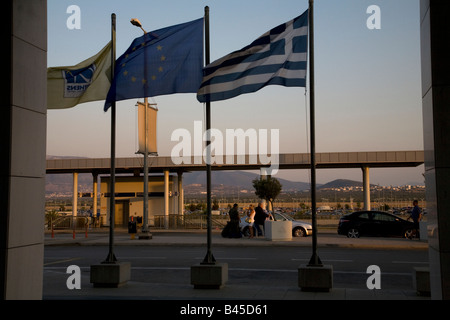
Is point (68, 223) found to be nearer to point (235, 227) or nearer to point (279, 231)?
point (235, 227)

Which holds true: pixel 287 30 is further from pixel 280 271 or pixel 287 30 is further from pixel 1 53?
pixel 280 271

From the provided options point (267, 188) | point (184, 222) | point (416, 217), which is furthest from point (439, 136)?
point (267, 188)

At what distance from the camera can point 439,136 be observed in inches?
287

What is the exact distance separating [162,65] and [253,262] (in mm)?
7987

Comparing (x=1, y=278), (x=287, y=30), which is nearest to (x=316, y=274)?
(x=287, y=30)

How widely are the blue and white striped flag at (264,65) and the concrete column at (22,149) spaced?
438 cm

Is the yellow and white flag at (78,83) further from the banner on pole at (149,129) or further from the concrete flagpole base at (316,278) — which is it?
the banner on pole at (149,129)

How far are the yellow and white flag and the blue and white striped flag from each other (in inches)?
105

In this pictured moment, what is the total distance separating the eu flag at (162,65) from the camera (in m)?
12.2

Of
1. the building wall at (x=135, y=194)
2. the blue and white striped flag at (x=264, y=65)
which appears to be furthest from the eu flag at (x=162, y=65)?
the building wall at (x=135, y=194)

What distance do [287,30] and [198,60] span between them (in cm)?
224

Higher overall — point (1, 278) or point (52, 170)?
point (52, 170)

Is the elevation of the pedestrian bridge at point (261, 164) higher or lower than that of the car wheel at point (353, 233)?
higher
